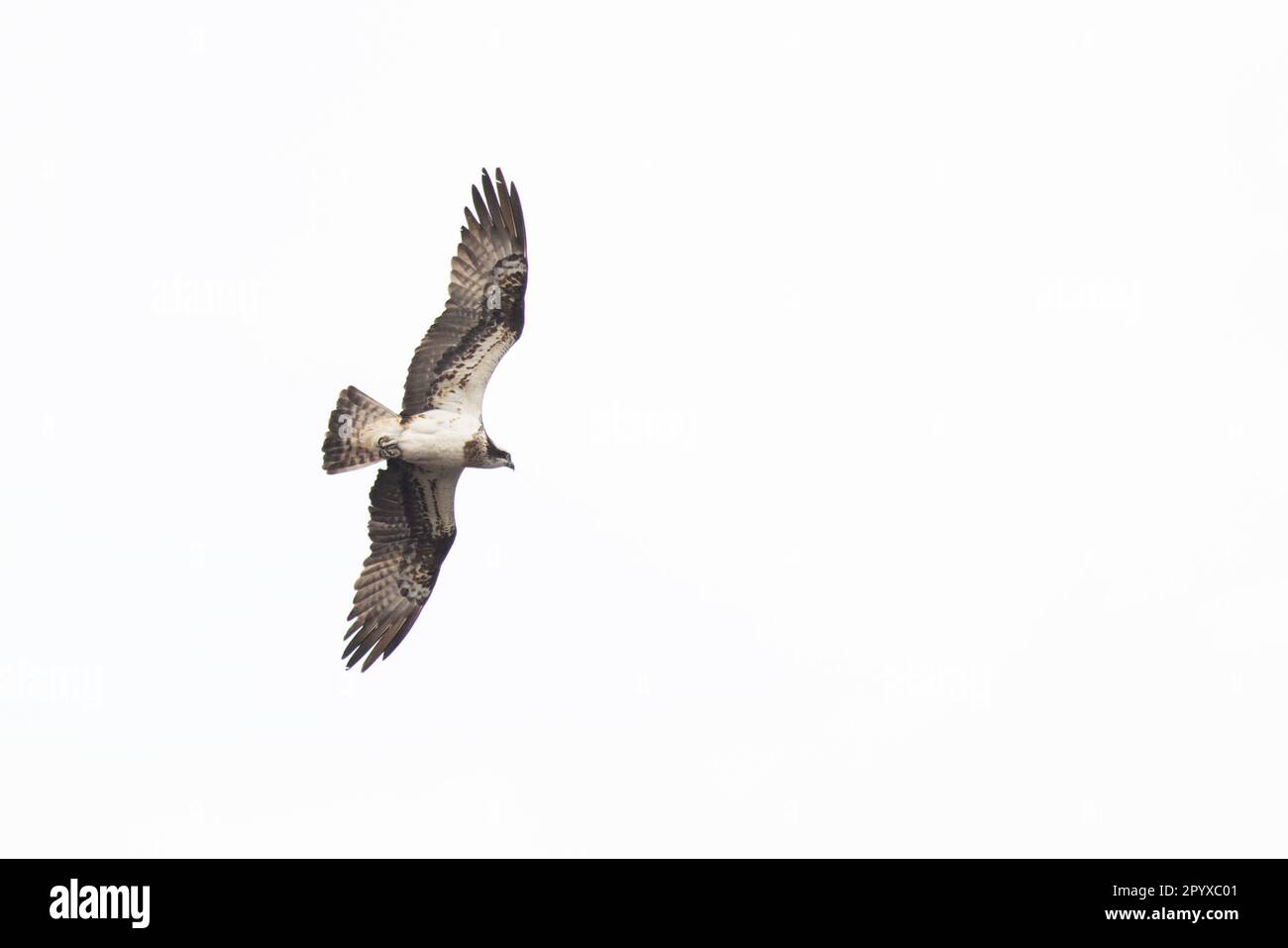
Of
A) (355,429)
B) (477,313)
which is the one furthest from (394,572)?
(477,313)

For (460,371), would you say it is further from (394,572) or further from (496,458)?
(394,572)

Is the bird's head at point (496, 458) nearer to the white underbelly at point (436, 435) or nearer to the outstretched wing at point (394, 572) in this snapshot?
the white underbelly at point (436, 435)

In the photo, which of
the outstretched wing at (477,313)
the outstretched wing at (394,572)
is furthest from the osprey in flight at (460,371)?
the outstretched wing at (394,572)

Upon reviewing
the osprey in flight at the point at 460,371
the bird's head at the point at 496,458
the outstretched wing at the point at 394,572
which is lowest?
the outstretched wing at the point at 394,572

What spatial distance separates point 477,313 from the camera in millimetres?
24641

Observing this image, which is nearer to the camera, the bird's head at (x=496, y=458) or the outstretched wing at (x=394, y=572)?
the bird's head at (x=496, y=458)

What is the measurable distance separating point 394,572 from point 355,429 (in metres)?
2.00

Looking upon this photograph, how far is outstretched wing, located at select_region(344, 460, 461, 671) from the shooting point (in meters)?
26.0

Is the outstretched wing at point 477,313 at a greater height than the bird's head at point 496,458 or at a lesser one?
greater

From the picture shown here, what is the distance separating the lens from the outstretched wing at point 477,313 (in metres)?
24.6

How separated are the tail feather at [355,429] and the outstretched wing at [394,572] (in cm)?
113

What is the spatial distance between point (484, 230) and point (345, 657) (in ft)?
16.1
